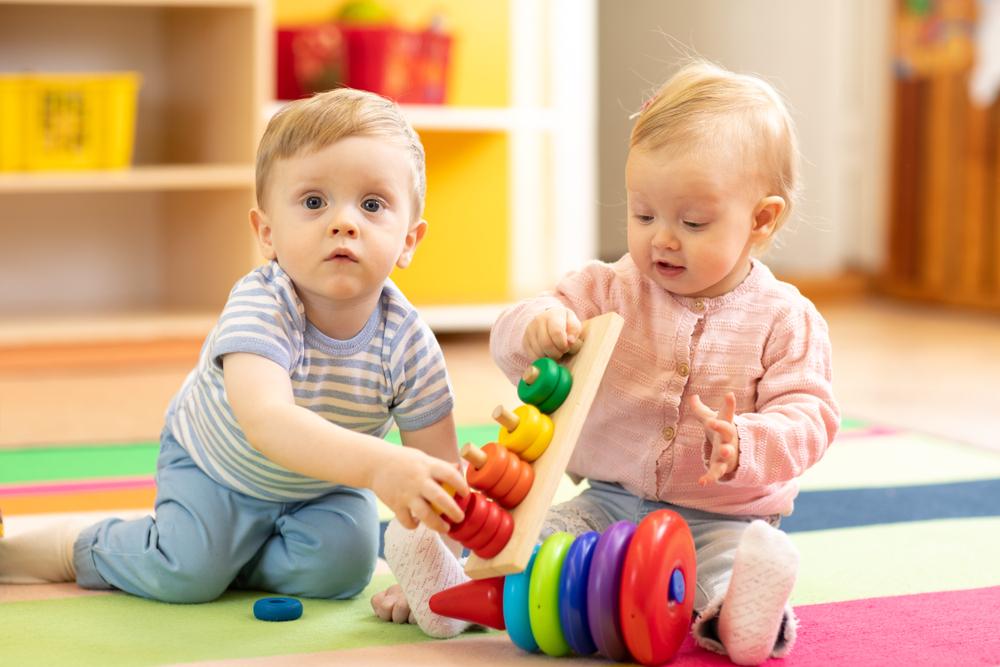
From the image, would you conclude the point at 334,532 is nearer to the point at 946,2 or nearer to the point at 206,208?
the point at 206,208

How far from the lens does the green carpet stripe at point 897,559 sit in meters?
1.08

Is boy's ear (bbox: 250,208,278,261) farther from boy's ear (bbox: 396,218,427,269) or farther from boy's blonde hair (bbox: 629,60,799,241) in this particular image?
boy's blonde hair (bbox: 629,60,799,241)

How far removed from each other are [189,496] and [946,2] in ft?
8.50

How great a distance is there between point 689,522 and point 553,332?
0.66 feet

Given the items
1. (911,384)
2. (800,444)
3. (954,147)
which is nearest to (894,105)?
(954,147)

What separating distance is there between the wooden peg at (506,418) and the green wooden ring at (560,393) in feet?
0.12

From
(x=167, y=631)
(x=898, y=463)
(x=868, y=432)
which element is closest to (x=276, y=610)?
(x=167, y=631)

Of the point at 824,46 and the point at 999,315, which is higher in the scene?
the point at 824,46

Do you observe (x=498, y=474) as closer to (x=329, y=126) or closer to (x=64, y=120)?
(x=329, y=126)

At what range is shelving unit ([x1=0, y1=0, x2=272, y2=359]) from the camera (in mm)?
2277

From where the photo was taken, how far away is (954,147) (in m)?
3.17

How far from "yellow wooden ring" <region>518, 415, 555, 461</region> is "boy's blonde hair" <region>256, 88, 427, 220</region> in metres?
0.22

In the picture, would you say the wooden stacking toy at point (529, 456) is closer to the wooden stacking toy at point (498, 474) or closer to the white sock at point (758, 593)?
the wooden stacking toy at point (498, 474)

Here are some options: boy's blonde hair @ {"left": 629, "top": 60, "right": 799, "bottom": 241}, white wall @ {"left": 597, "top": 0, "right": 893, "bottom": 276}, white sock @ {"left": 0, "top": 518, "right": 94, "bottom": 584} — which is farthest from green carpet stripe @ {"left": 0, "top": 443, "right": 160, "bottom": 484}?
white wall @ {"left": 597, "top": 0, "right": 893, "bottom": 276}
